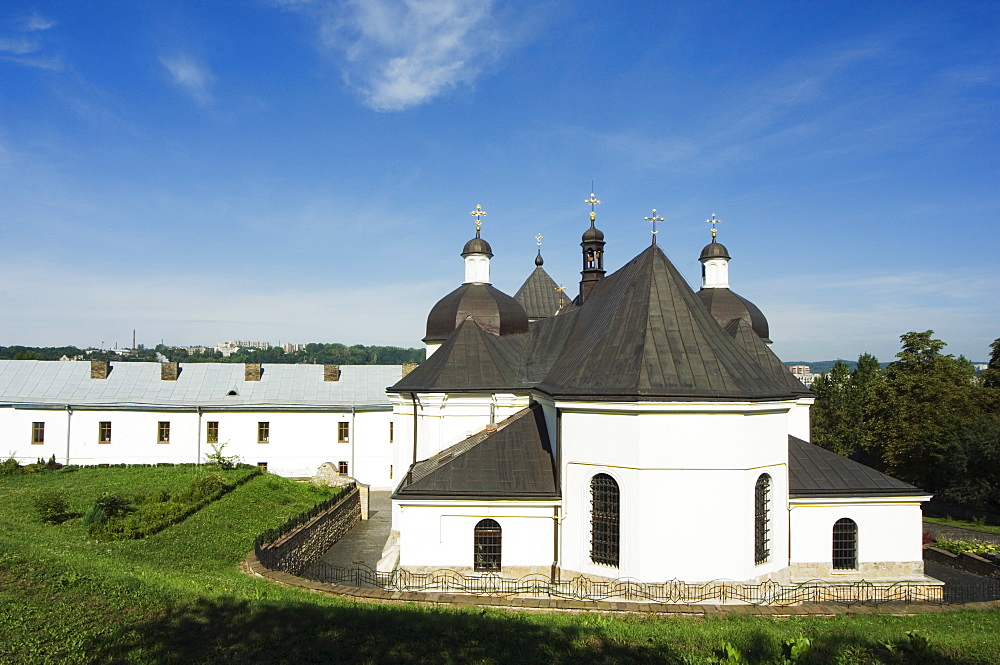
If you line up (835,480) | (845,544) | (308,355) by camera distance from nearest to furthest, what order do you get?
(845,544), (835,480), (308,355)

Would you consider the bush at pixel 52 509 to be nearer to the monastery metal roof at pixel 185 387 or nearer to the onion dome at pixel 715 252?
the monastery metal roof at pixel 185 387

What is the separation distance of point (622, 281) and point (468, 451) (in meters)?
7.30

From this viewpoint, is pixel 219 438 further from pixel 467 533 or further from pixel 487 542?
pixel 487 542

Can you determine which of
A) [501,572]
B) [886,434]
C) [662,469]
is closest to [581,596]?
[501,572]

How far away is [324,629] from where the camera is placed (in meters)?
10.1

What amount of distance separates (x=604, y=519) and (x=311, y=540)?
10.2 meters

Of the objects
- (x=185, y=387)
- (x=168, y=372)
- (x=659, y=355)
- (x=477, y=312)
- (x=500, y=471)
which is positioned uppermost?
(x=477, y=312)

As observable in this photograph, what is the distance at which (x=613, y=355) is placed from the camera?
16469 millimetres

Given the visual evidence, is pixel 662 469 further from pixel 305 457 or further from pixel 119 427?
pixel 119 427

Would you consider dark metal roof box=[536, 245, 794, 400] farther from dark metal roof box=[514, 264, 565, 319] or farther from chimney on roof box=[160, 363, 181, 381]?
chimney on roof box=[160, 363, 181, 381]

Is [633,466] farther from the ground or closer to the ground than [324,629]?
farther from the ground

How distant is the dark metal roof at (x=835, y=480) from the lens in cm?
1786

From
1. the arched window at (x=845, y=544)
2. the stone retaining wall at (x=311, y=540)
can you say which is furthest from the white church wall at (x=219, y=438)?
the arched window at (x=845, y=544)

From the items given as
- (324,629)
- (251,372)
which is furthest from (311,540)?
(251,372)
